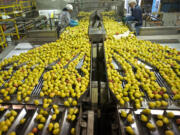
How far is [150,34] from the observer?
379 centimetres

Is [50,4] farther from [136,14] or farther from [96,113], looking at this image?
[96,113]

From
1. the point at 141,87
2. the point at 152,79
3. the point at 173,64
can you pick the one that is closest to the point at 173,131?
the point at 141,87

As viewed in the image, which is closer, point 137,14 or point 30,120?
point 30,120

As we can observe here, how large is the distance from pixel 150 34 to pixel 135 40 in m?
0.70

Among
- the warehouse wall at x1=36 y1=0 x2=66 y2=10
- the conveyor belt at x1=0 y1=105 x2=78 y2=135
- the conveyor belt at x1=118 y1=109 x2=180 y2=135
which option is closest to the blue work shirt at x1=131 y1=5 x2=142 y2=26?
the conveyor belt at x1=118 y1=109 x2=180 y2=135

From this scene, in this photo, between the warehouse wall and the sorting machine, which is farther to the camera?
the warehouse wall

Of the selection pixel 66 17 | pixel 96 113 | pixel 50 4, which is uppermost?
pixel 50 4

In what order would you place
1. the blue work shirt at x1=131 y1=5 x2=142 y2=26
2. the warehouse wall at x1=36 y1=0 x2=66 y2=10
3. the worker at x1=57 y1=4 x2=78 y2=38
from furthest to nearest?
the warehouse wall at x1=36 y1=0 x2=66 y2=10, the worker at x1=57 y1=4 x2=78 y2=38, the blue work shirt at x1=131 y1=5 x2=142 y2=26

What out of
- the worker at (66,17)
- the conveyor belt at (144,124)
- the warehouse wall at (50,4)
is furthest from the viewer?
the warehouse wall at (50,4)

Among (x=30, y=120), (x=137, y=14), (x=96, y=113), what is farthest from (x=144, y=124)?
(x=137, y=14)

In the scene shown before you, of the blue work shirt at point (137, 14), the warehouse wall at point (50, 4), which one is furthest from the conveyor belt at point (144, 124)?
the warehouse wall at point (50, 4)

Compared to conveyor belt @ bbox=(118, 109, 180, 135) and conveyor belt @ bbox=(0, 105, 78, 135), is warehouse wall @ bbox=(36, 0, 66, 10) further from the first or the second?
conveyor belt @ bbox=(118, 109, 180, 135)

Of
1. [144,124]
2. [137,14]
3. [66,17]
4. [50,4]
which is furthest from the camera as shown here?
[50,4]

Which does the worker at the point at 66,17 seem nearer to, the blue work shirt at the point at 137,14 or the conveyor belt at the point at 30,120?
the blue work shirt at the point at 137,14
